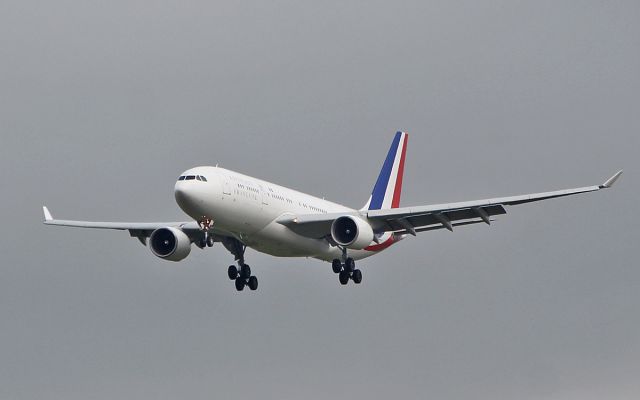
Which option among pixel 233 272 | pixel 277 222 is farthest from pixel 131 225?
pixel 277 222

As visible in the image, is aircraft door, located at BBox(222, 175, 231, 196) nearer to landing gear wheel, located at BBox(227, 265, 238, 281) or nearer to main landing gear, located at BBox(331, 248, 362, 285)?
main landing gear, located at BBox(331, 248, 362, 285)

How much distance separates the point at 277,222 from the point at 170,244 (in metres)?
5.65

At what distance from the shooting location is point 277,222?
67188mm

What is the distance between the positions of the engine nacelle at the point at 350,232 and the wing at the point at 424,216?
45cm

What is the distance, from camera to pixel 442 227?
70.2 m

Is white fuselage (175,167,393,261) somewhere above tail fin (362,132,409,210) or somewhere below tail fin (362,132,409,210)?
below

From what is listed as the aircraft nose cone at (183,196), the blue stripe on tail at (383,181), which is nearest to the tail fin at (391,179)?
the blue stripe on tail at (383,181)

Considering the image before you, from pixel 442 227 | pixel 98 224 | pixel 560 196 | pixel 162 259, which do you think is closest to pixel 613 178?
pixel 560 196

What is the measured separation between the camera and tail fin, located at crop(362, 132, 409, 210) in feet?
269

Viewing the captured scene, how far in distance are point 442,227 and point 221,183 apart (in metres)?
12.1

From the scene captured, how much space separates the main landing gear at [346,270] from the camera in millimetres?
70838

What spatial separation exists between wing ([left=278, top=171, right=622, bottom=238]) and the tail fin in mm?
10076

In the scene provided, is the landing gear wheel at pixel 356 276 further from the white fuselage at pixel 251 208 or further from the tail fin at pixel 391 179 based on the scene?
the tail fin at pixel 391 179

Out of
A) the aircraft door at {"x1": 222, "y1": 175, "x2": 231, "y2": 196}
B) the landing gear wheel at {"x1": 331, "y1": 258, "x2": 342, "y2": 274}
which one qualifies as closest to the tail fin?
the landing gear wheel at {"x1": 331, "y1": 258, "x2": 342, "y2": 274}
